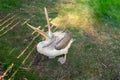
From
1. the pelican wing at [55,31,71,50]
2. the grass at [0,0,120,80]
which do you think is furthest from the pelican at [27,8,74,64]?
the grass at [0,0,120,80]

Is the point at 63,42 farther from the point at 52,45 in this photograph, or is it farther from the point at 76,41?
the point at 76,41

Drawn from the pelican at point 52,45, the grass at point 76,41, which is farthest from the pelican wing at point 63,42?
the grass at point 76,41

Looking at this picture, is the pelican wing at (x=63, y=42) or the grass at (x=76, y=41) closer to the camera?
the pelican wing at (x=63, y=42)

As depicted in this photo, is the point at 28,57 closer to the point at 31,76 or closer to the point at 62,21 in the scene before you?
the point at 31,76

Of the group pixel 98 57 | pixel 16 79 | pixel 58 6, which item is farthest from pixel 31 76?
pixel 58 6

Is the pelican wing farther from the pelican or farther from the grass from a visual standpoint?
the grass

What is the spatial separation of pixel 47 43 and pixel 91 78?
87 centimetres

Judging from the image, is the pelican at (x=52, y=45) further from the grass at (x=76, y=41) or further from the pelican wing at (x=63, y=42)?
the grass at (x=76, y=41)

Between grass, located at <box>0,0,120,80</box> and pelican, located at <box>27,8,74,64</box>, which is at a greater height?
pelican, located at <box>27,8,74,64</box>

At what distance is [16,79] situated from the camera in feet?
13.5

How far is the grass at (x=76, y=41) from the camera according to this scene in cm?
439

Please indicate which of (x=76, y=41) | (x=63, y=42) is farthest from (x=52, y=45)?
(x=76, y=41)

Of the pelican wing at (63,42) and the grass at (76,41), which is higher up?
the pelican wing at (63,42)

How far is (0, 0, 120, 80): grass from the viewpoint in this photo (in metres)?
4.39
